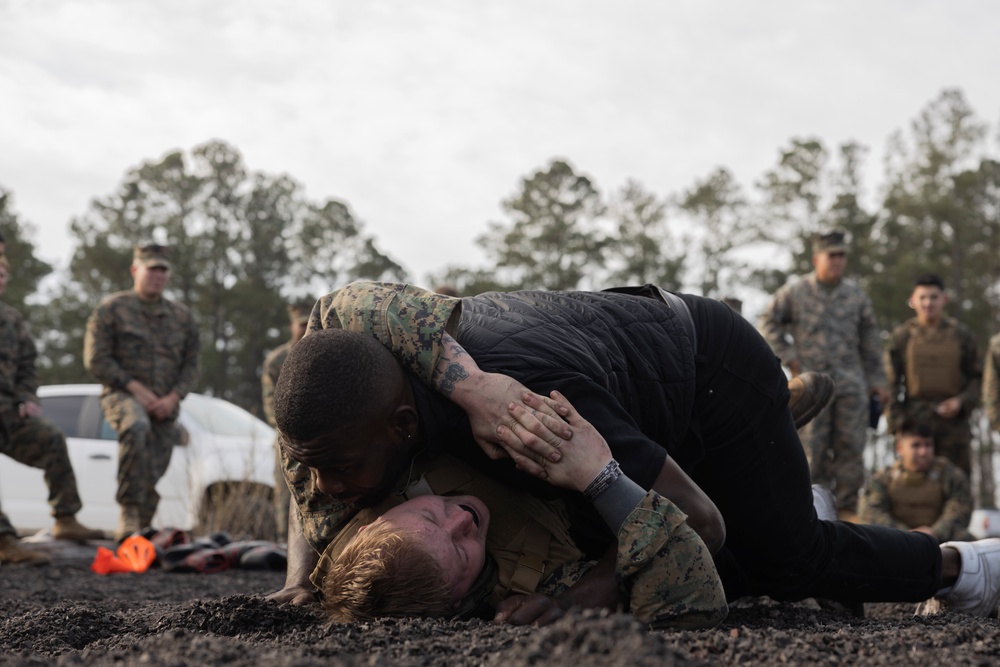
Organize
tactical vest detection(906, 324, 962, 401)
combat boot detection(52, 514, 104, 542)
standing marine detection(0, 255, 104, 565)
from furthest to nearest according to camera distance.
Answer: tactical vest detection(906, 324, 962, 401)
combat boot detection(52, 514, 104, 542)
standing marine detection(0, 255, 104, 565)

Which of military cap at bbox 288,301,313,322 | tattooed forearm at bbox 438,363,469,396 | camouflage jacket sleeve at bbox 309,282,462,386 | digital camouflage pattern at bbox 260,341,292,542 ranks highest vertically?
military cap at bbox 288,301,313,322

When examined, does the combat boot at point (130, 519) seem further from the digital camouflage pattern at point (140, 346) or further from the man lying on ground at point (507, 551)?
the man lying on ground at point (507, 551)

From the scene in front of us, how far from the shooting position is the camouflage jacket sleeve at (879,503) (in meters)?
8.91

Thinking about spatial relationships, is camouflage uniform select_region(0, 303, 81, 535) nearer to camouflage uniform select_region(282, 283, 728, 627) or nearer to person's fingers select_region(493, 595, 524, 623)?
camouflage uniform select_region(282, 283, 728, 627)

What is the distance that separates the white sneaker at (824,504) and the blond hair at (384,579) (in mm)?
1707

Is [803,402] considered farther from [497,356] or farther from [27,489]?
[27,489]

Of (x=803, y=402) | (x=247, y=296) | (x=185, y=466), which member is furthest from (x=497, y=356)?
(x=247, y=296)

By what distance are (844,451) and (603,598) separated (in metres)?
6.78

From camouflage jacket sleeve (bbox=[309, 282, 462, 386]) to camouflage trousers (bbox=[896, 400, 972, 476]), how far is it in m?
8.10

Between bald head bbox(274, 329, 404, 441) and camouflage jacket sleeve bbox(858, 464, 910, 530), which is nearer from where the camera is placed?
bald head bbox(274, 329, 404, 441)

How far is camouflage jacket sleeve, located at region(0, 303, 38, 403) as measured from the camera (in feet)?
25.6

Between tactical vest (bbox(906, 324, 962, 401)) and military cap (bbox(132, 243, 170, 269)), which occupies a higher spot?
military cap (bbox(132, 243, 170, 269))

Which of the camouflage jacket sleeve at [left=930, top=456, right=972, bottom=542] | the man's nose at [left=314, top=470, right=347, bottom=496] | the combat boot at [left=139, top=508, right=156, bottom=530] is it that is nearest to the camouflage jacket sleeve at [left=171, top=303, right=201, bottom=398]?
the combat boot at [left=139, top=508, right=156, bottom=530]

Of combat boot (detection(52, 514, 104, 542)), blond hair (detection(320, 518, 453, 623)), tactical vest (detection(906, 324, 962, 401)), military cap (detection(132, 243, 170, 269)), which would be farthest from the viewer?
tactical vest (detection(906, 324, 962, 401))
